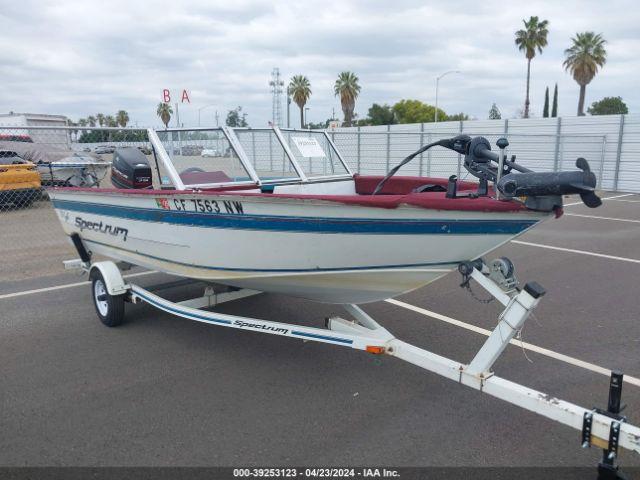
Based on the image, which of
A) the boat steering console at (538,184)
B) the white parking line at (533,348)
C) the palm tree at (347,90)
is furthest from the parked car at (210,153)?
the palm tree at (347,90)

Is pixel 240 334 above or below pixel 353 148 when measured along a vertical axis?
below

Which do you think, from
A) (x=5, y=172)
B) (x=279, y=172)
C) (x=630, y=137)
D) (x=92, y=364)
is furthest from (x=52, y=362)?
(x=630, y=137)

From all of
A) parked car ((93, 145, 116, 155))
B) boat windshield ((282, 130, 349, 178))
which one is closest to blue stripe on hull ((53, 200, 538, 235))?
boat windshield ((282, 130, 349, 178))

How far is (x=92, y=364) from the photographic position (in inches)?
164

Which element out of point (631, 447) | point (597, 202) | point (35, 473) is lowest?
point (35, 473)

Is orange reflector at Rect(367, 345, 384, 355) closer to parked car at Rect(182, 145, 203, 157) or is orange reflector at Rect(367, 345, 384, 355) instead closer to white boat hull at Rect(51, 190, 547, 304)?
white boat hull at Rect(51, 190, 547, 304)

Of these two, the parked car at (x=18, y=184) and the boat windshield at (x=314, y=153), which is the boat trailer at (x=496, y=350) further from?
the parked car at (x=18, y=184)

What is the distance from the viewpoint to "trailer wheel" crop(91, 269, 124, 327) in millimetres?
4836

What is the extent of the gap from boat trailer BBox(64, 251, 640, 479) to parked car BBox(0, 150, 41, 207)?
9662mm

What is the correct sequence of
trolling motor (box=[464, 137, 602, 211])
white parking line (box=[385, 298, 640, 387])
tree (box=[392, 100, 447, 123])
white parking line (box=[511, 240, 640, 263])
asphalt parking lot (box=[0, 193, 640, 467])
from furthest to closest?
tree (box=[392, 100, 447, 123]), white parking line (box=[511, 240, 640, 263]), white parking line (box=[385, 298, 640, 387]), asphalt parking lot (box=[0, 193, 640, 467]), trolling motor (box=[464, 137, 602, 211])

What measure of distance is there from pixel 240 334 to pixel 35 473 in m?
2.19

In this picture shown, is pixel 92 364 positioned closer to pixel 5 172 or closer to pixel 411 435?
pixel 411 435

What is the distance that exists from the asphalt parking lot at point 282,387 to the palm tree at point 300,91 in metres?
50.8

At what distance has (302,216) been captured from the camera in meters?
3.44
